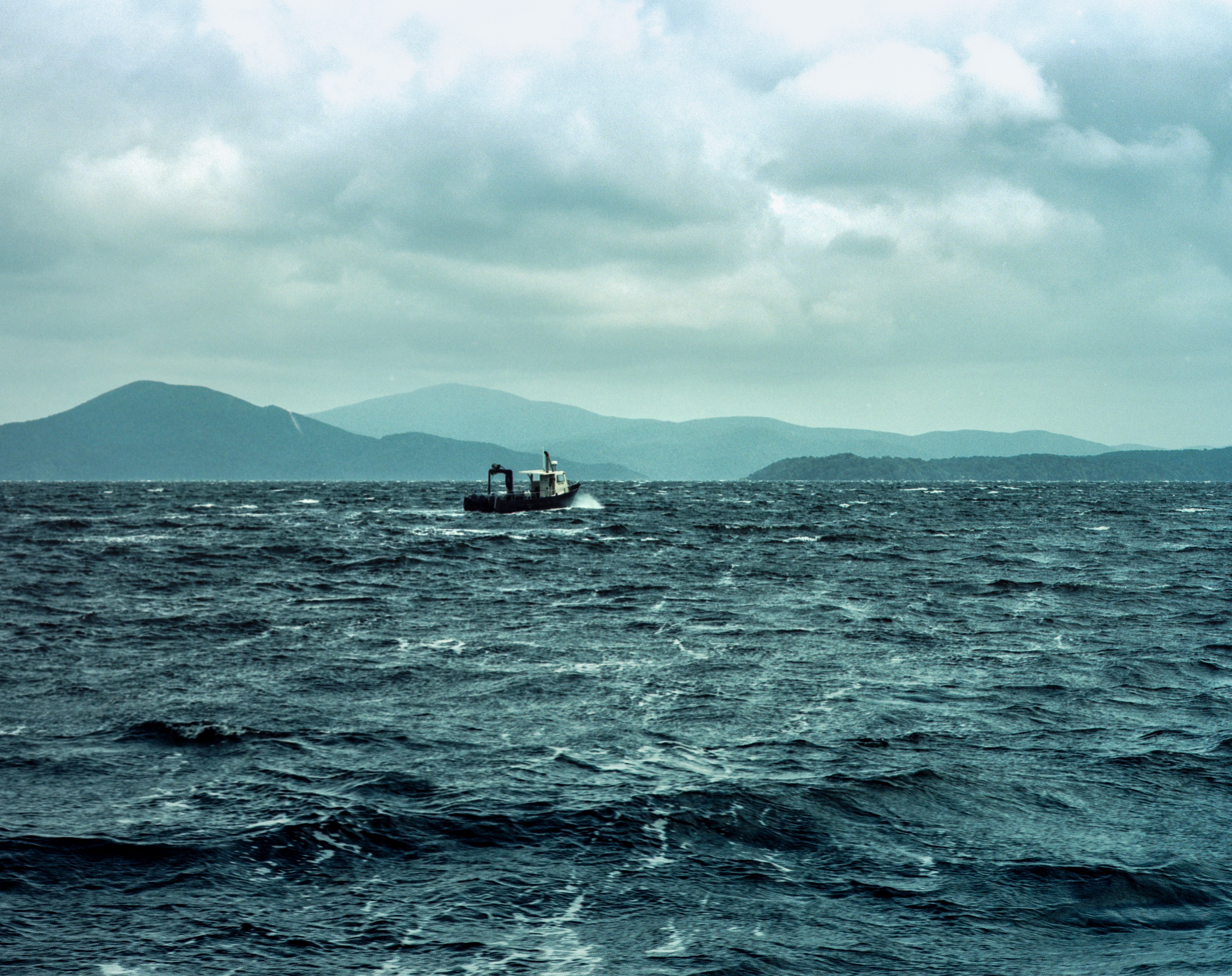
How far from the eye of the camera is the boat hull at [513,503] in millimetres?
104250

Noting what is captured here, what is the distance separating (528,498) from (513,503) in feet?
7.00

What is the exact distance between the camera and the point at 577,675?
23.1 metres

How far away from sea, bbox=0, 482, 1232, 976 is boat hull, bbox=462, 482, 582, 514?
66.7 metres

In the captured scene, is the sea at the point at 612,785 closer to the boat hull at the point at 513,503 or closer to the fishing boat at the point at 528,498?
the boat hull at the point at 513,503

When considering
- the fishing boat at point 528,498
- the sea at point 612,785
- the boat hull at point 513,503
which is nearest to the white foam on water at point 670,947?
the sea at point 612,785

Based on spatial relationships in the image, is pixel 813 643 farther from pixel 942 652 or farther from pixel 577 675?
pixel 577 675

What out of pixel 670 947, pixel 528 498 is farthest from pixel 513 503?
pixel 670 947

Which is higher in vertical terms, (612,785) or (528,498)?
(528,498)

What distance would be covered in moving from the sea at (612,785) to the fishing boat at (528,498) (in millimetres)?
66990

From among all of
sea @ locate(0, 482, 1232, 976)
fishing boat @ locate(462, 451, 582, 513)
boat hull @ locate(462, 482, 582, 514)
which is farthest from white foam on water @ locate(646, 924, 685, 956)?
boat hull @ locate(462, 482, 582, 514)

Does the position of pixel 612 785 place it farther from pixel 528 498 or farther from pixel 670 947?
pixel 528 498

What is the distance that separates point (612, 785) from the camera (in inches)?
583

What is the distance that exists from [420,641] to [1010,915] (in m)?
19.6

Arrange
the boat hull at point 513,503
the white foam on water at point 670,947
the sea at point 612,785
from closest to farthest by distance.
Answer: the white foam on water at point 670,947 → the sea at point 612,785 → the boat hull at point 513,503
